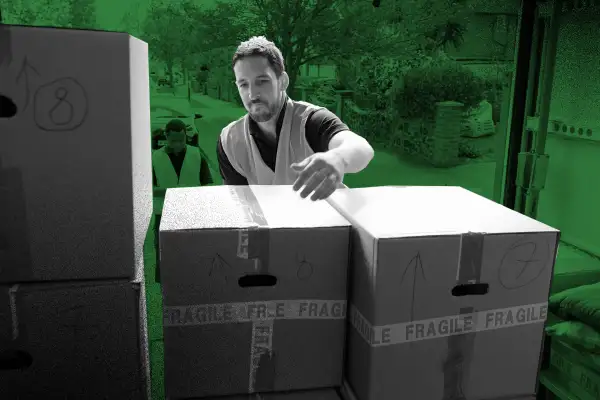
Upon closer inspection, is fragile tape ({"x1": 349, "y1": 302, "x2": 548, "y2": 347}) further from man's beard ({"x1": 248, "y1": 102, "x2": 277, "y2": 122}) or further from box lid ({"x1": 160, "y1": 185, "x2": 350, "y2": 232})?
man's beard ({"x1": 248, "y1": 102, "x2": 277, "y2": 122})

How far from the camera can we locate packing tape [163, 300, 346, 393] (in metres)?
0.77

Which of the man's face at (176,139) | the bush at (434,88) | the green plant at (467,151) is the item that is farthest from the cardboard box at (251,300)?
the green plant at (467,151)

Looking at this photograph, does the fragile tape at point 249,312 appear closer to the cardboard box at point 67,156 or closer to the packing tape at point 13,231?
the cardboard box at point 67,156

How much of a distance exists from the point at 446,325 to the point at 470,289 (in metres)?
0.07

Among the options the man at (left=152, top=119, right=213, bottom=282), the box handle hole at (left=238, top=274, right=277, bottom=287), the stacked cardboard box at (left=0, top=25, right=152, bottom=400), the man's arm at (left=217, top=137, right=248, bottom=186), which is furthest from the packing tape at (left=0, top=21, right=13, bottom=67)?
the man at (left=152, top=119, right=213, bottom=282)

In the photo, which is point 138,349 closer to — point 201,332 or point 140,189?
point 201,332

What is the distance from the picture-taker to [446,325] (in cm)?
77

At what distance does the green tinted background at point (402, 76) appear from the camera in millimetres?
2117

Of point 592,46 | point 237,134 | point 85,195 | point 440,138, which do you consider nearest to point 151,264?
point 237,134

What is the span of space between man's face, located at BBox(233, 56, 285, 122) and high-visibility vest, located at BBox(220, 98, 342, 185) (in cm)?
6

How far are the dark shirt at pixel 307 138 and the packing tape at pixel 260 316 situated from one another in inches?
23.5

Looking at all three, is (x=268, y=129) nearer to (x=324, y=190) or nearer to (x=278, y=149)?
(x=278, y=149)

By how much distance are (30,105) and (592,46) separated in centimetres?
206

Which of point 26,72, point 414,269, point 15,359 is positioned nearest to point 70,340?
point 15,359
